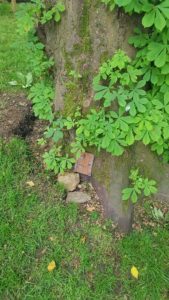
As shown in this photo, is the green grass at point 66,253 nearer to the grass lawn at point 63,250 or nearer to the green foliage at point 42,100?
the grass lawn at point 63,250

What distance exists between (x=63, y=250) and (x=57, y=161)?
2.23 feet

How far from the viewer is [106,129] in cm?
249

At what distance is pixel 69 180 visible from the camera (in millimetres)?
3021

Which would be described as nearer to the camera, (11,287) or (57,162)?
(11,287)

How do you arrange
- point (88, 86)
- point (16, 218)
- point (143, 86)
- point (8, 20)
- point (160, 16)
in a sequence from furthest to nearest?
point (8, 20) < point (16, 218) < point (88, 86) < point (143, 86) < point (160, 16)

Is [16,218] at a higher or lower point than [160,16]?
lower

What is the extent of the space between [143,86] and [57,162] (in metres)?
0.94

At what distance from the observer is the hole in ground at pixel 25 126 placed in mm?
3525

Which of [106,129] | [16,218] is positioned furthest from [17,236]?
[106,129]

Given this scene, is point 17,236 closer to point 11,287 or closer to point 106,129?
point 11,287

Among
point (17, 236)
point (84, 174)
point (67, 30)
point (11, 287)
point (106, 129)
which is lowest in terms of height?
point (11, 287)

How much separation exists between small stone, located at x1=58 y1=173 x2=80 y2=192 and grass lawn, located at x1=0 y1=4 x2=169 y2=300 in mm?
76

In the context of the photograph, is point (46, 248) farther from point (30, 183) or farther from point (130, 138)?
point (130, 138)

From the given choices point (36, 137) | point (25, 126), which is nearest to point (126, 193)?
point (36, 137)
